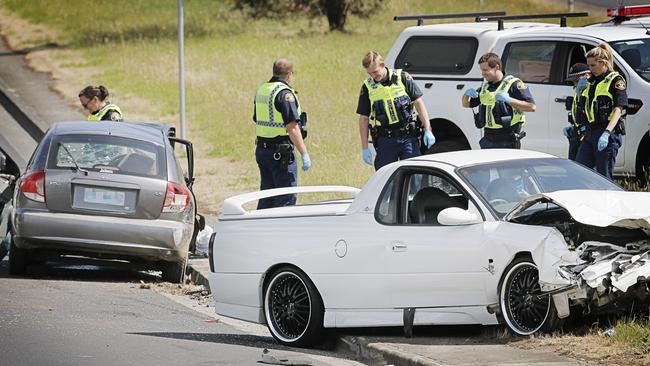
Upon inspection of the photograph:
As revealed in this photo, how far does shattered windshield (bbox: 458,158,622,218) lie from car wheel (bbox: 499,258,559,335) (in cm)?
48

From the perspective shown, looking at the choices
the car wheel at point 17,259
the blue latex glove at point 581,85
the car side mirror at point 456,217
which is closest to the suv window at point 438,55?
the blue latex glove at point 581,85

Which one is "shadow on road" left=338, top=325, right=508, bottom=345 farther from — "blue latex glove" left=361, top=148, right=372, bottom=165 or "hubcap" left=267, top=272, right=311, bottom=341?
"blue latex glove" left=361, top=148, right=372, bottom=165

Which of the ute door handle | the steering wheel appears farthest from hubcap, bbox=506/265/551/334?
the ute door handle

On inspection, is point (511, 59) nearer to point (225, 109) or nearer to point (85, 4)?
point (225, 109)

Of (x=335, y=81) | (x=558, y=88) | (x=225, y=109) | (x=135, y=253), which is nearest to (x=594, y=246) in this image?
(x=135, y=253)

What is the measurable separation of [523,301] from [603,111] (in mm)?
4891

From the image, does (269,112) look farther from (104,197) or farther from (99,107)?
(99,107)

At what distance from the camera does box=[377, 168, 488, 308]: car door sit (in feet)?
31.9

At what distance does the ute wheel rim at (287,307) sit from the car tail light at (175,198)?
3.13 meters

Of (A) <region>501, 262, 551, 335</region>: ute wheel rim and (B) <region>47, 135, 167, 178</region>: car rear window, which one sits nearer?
(A) <region>501, 262, 551, 335</region>: ute wheel rim

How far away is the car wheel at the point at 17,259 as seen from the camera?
44.6 ft

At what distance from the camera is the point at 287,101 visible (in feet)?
47.4

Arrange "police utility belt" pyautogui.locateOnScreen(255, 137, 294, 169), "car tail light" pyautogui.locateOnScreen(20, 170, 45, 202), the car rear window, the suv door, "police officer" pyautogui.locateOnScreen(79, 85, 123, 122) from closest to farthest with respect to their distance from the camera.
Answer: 1. "car tail light" pyautogui.locateOnScreen(20, 170, 45, 202)
2. the car rear window
3. "police utility belt" pyautogui.locateOnScreen(255, 137, 294, 169)
4. "police officer" pyautogui.locateOnScreen(79, 85, 123, 122)
5. the suv door

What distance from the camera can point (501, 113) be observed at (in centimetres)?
1458
